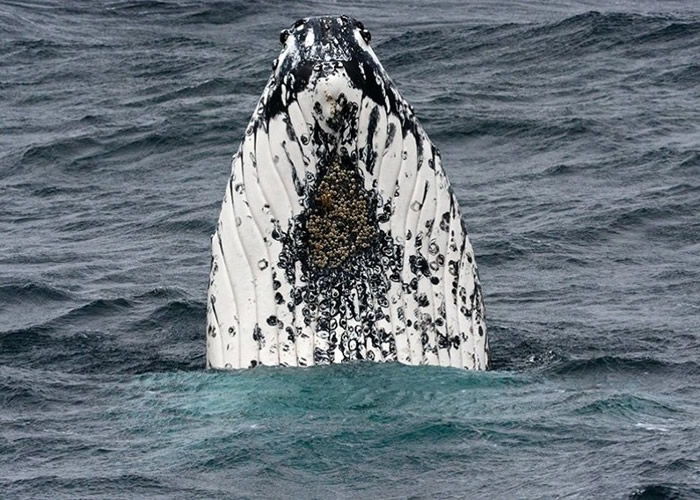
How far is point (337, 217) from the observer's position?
13031 millimetres

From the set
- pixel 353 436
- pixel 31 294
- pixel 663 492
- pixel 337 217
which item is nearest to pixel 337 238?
pixel 337 217

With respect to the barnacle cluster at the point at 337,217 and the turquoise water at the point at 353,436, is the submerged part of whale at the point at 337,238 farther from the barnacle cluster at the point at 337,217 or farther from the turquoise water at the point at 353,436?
the turquoise water at the point at 353,436

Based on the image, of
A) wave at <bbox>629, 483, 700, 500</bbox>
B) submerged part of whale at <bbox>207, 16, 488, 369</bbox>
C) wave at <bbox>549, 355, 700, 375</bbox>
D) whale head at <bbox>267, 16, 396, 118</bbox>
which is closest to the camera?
wave at <bbox>629, 483, 700, 500</bbox>

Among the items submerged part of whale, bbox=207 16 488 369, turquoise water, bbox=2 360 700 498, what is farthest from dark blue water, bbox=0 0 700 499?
submerged part of whale, bbox=207 16 488 369

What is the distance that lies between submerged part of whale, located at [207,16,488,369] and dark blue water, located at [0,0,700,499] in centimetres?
29

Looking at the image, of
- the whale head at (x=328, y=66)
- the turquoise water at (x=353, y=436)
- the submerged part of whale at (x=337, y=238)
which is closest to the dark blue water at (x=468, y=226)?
the turquoise water at (x=353, y=436)

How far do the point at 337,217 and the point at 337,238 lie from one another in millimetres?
168

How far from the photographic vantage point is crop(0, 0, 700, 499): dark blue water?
458 inches

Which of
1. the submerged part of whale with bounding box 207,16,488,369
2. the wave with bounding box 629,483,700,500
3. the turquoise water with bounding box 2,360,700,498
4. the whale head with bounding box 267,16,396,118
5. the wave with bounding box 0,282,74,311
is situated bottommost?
the wave with bounding box 0,282,74,311

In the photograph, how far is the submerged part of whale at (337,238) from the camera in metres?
12.9

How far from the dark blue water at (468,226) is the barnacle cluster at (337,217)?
85 cm

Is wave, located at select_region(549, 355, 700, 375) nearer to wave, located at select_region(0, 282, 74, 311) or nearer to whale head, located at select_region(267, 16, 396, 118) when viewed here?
whale head, located at select_region(267, 16, 396, 118)

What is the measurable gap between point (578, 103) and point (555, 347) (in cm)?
1156

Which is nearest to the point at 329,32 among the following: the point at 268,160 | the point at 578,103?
the point at 268,160
